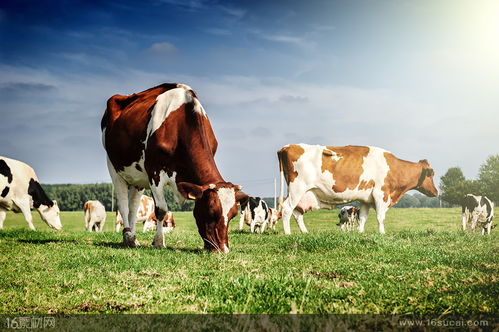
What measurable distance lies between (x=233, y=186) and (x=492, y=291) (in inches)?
189

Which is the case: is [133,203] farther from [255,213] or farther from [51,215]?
[255,213]

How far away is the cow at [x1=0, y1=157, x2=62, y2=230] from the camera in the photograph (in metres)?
17.1

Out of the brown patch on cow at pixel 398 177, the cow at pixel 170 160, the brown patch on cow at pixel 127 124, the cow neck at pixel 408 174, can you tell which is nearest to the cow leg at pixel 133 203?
the cow at pixel 170 160

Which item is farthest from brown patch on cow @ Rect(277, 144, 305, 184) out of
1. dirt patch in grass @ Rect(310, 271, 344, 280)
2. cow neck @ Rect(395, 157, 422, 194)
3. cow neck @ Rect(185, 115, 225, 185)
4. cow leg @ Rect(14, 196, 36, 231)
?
cow leg @ Rect(14, 196, 36, 231)

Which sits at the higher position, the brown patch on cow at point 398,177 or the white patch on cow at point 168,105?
the white patch on cow at point 168,105

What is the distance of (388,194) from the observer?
53.8ft

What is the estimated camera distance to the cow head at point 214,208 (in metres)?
8.13

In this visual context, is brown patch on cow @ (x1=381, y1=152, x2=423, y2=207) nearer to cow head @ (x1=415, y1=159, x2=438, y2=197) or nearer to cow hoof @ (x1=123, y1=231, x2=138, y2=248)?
cow head @ (x1=415, y1=159, x2=438, y2=197)

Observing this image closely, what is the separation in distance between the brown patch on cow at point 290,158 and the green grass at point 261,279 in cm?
654

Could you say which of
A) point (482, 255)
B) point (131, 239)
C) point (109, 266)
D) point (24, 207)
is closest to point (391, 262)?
point (482, 255)

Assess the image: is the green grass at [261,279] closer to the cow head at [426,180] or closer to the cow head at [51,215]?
the cow head at [426,180]

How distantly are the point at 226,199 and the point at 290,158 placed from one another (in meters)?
7.85

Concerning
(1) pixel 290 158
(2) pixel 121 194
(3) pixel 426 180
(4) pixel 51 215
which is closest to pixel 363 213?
(1) pixel 290 158

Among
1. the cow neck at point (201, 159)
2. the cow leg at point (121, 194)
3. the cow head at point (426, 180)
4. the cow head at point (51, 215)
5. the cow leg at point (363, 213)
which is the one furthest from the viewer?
the cow head at point (51, 215)
